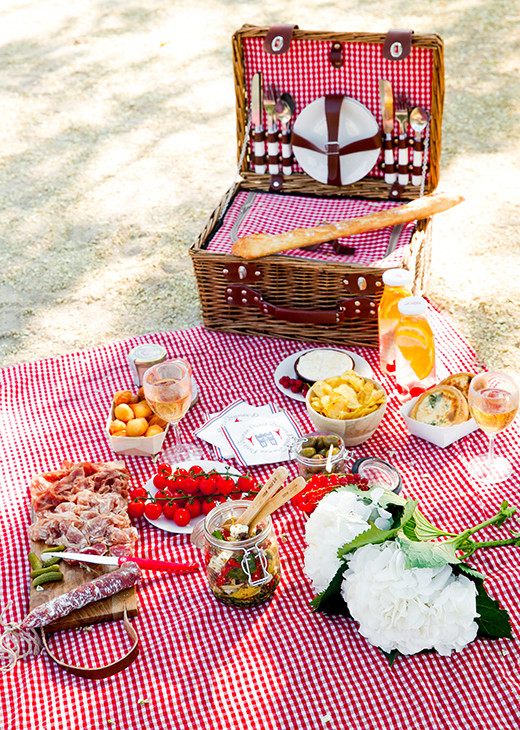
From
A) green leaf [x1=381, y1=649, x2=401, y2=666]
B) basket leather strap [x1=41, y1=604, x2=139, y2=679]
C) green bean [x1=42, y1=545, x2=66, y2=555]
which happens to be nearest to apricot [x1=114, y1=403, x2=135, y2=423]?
green bean [x1=42, y1=545, x2=66, y2=555]

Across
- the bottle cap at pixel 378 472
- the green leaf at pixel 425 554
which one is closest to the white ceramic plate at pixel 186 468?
the bottle cap at pixel 378 472

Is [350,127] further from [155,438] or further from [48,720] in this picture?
[48,720]

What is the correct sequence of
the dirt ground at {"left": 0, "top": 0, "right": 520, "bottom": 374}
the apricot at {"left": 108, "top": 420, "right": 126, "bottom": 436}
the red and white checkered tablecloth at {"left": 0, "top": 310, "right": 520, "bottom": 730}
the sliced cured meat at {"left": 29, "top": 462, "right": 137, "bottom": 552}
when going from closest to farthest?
1. the red and white checkered tablecloth at {"left": 0, "top": 310, "right": 520, "bottom": 730}
2. the sliced cured meat at {"left": 29, "top": 462, "right": 137, "bottom": 552}
3. the apricot at {"left": 108, "top": 420, "right": 126, "bottom": 436}
4. the dirt ground at {"left": 0, "top": 0, "right": 520, "bottom": 374}

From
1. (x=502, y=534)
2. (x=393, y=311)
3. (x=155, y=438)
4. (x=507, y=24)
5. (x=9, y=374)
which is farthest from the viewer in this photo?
(x=507, y=24)

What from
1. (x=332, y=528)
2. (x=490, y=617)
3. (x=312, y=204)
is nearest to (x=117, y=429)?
(x=332, y=528)

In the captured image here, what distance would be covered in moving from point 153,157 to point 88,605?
3.89 m

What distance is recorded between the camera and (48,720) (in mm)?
1771

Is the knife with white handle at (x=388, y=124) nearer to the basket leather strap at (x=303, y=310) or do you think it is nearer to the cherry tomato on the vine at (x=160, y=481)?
the basket leather strap at (x=303, y=310)

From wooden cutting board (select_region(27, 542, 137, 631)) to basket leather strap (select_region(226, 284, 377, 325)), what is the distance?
128cm

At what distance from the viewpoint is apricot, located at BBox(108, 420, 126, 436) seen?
2.46 m

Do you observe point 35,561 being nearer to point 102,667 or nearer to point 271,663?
point 102,667

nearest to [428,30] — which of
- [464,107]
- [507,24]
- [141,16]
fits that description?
[507,24]

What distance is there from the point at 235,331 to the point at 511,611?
1.58m

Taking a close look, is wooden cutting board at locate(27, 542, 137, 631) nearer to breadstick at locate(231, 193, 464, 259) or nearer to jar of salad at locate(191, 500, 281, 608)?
jar of salad at locate(191, 500, 281, 608)
